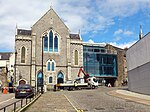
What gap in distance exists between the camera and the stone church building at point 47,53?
54.3 metres

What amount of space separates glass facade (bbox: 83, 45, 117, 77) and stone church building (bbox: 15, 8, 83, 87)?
10.1 ft

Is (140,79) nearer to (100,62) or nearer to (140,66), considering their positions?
(140,66)

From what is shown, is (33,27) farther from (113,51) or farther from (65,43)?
(113,51)

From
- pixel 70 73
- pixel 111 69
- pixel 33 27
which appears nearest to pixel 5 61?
pixel 33 27

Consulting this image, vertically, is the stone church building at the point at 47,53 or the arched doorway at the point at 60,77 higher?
the stone church building at the point at 47,53

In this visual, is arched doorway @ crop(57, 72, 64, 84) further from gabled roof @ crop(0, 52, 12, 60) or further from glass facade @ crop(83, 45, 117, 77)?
gabled roof @ crop(0, 52, 12, 60)

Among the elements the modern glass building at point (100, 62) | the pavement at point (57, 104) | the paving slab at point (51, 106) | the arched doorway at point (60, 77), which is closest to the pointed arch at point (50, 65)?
the arched doorway at point (60, 77)

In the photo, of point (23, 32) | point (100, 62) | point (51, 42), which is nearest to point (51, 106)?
point (51, 42)

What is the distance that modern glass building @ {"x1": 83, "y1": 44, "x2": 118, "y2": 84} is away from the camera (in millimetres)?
61531

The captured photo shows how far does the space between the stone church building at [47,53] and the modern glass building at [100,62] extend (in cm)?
321

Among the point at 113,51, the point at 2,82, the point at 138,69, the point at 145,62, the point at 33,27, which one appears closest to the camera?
the point at 145,62

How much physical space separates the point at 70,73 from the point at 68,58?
12.1 feet

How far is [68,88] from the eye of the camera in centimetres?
4550

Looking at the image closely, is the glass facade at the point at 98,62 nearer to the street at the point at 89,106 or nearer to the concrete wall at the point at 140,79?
the concrete wall at the point at 140,79
